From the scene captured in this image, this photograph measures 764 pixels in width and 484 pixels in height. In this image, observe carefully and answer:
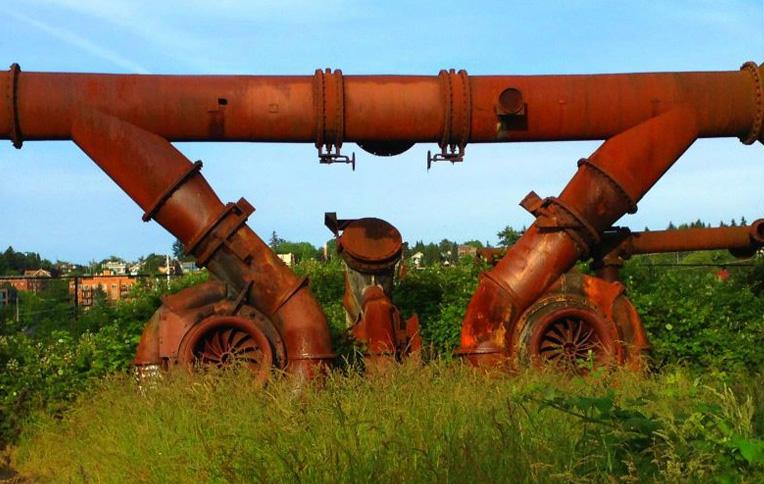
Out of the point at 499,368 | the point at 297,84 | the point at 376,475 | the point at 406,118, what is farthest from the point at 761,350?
the point at 376,475

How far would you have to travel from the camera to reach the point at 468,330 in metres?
9.88

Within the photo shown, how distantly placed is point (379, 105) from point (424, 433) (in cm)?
Answer: 554

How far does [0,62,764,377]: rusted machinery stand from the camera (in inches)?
370

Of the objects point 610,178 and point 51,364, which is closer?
point 610,178

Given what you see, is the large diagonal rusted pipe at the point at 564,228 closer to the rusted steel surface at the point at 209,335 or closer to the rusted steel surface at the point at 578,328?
the rusted steel surface at the point at 578,328

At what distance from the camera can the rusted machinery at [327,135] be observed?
30.8 feet

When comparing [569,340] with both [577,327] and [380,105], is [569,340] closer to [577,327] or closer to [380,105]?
[577,327]

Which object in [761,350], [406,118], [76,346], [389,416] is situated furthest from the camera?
[761,350]

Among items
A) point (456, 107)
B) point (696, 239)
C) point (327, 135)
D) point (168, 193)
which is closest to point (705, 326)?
point (696, 239)

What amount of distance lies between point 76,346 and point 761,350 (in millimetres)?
9398

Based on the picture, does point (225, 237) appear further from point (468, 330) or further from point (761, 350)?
point (761, 350)

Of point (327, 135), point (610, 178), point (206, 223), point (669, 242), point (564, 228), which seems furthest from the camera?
point (669, 242)

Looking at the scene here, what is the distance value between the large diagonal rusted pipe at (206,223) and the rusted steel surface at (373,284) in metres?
0.86

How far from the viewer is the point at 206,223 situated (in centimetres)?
955
